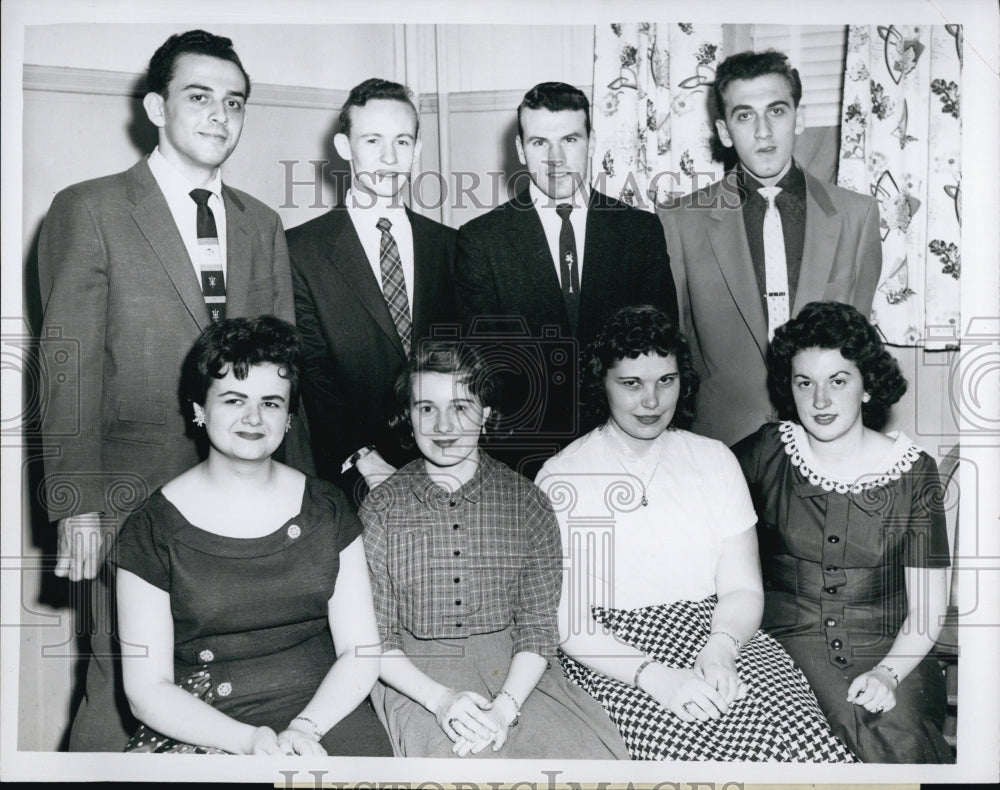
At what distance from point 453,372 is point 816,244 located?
3.03ft

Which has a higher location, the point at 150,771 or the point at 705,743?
the point at 705,743

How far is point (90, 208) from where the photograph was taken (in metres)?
2.16

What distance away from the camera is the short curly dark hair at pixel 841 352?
213cm

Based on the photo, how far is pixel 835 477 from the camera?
2131 mm

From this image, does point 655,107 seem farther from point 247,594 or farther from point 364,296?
point 247,594

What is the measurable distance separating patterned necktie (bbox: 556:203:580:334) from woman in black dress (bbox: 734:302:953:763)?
0.49 m

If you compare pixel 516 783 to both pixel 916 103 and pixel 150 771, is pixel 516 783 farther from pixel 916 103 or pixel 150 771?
pixel 916 103

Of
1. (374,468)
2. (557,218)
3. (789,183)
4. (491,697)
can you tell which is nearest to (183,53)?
(557,218)

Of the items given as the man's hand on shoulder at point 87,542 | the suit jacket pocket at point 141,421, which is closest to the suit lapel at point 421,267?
the suit jacket pocket at point 141,421

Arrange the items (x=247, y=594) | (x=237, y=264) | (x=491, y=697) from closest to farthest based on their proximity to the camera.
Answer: (x=247, y=594), (x=491, y=697), (x=237, y=264)

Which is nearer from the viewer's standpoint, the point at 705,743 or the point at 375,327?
the point at 705,743

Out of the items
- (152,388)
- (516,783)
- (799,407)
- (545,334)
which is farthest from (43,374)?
(799,407)

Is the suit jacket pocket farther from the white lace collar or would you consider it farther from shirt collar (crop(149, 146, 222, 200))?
the white lace collar

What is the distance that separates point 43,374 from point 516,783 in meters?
1.48
